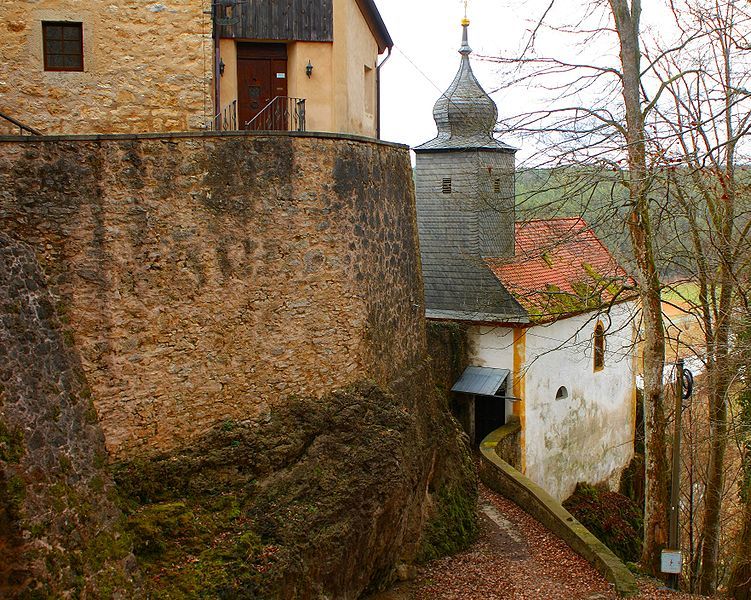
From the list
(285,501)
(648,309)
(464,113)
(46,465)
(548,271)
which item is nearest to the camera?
(46,465)

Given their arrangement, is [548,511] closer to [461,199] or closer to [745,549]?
[745,549]

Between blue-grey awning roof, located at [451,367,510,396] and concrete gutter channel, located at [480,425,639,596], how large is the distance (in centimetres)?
99

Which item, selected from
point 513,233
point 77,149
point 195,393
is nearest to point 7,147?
point 77,149

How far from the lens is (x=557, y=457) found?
70.6 feet

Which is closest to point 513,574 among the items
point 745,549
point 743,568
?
point 745,549

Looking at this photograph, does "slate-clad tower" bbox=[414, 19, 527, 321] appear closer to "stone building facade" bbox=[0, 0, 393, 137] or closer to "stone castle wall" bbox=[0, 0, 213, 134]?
"stone building facade" bbox=[0, 0, 393, 137]

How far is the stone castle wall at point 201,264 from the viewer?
895 cm

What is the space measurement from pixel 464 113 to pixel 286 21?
9932mm

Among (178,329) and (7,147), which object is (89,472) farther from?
(7,147)

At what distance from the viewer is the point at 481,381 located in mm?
20359

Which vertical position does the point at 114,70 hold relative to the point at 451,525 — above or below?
above

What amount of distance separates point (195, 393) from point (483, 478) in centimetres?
968

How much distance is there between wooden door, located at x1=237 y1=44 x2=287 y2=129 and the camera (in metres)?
12.5

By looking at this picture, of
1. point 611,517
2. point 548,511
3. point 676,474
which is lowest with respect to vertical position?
point 611,517
